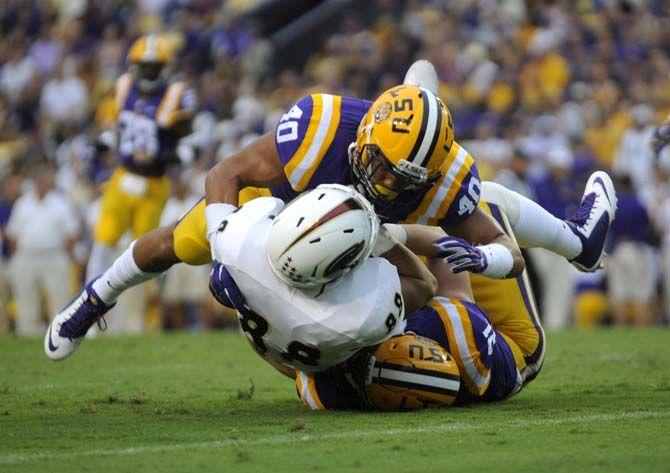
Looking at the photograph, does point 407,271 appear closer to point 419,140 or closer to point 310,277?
point 419,140

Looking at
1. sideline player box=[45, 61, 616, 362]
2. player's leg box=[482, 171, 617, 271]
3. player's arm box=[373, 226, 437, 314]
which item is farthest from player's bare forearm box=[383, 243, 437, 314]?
player's leg box=[482, 171, 617, 271]

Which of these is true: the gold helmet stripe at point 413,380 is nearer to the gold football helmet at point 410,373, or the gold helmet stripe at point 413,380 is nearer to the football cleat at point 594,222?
the gold football helmet at point 410,373

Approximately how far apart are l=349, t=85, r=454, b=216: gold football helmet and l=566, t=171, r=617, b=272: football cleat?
1293 mm

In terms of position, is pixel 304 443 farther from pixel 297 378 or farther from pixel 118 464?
pixel 297 378

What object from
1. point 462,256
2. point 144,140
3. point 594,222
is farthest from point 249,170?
point 144,140

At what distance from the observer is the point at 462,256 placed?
4.57 m

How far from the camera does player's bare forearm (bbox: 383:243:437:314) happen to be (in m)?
4.75

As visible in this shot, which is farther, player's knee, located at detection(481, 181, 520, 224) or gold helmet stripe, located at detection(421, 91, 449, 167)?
player's knee, located at detection(481, 181, 520, 224)

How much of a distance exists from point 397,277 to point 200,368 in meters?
2.76

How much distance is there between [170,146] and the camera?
1002cm

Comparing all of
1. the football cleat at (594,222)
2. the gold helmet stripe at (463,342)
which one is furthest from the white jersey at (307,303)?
the football cleat at (594,222)

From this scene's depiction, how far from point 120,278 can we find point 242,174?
3.11 feet

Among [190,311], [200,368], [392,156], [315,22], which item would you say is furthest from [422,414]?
[315,22]

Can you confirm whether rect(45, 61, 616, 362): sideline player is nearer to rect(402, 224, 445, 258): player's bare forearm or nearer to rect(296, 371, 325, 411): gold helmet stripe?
rect(402, 224, 445, 258): player's bare forearm
